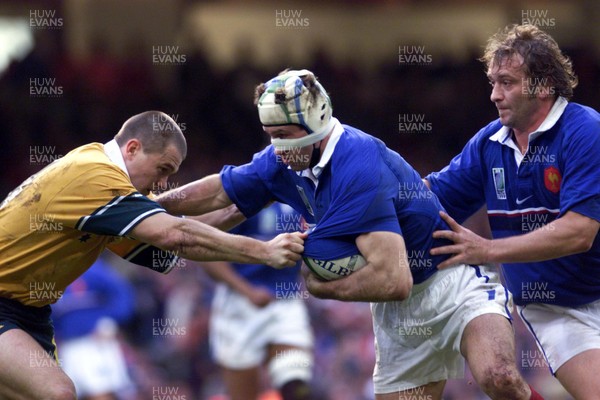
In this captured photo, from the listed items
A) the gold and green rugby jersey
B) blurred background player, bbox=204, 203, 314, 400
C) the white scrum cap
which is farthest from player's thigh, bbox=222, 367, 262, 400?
the white scrum cap

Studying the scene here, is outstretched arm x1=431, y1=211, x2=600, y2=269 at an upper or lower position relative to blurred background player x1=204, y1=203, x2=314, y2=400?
upper

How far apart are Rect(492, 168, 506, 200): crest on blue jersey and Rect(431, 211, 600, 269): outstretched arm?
352 millimetres

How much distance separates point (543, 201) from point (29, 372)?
2780mm

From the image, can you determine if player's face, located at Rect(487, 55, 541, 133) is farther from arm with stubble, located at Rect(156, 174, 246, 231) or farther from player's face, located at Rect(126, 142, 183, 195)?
player's face, located at Rect(126, 142, 183, 195)

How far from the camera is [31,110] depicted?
38.2 ft

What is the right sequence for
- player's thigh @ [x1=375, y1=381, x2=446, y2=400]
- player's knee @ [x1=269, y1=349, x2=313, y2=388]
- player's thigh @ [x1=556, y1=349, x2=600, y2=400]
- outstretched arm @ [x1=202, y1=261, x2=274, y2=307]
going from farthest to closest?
1. outstretched arm @ [x1=202, y1=261, x2=274, y2=307]
2. player's knee @ [x1=269, y1=349, x2=313, y2=388]
3. player's thigh @ [x1=375, y1=381, x2=446, y2=400]
4. player's thigh @ [x1=556, y1=349, x2=600, y2=400]

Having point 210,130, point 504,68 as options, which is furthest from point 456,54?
point 504,68

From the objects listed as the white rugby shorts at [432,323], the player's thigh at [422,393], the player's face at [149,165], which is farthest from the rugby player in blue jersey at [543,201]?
the player's face at [149,165]

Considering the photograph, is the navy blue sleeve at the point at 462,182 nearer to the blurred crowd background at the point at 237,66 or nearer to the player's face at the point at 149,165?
the player's face at the point at 149,165

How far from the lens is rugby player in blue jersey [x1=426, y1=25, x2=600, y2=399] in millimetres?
5891

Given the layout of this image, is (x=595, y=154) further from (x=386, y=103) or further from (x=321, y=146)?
(x=386, y=103)

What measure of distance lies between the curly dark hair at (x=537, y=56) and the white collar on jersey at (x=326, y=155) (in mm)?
990

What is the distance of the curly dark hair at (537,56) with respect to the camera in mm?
6141

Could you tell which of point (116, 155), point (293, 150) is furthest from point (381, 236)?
point (116, 155)
